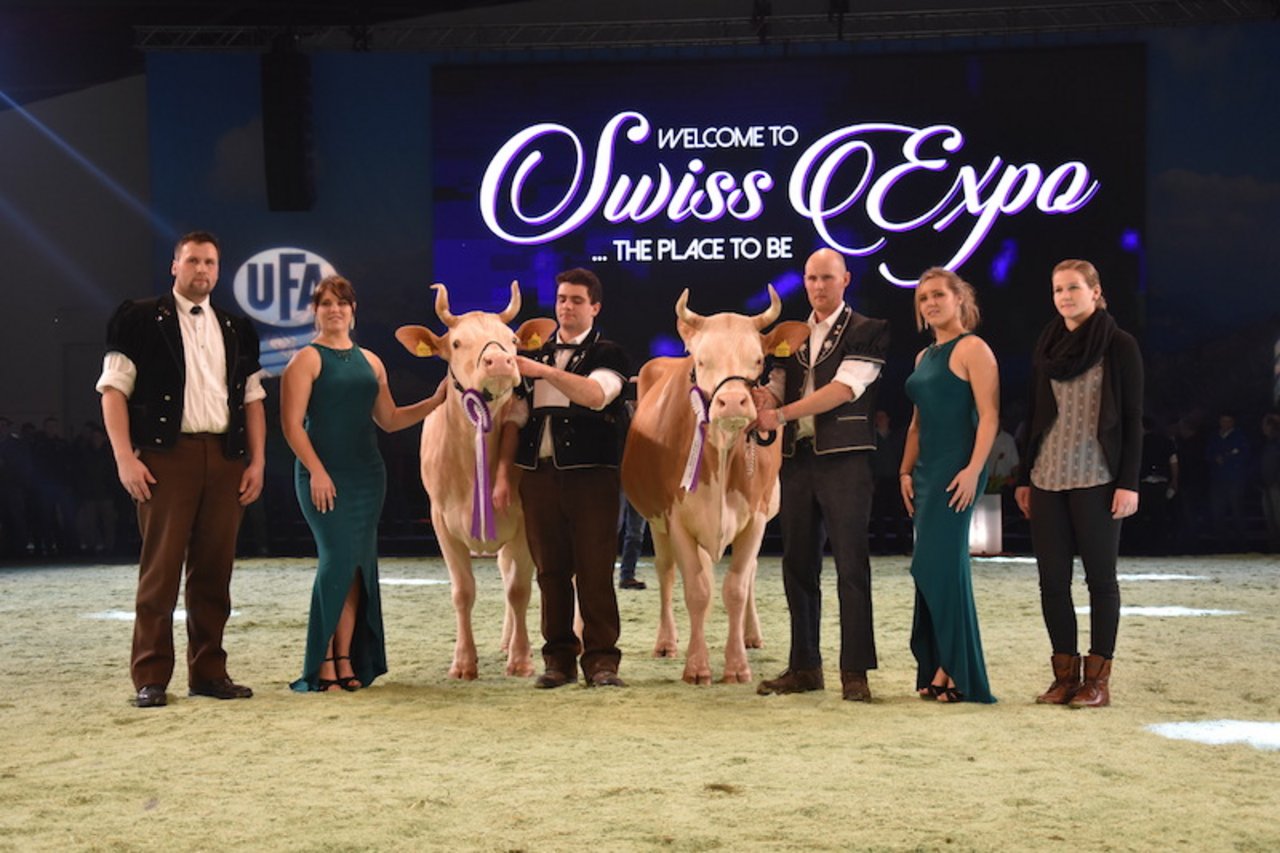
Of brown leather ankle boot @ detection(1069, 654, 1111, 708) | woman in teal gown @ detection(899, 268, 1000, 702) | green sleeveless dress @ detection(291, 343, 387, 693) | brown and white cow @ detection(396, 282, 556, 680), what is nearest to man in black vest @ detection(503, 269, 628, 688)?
brown and white cow @ detection(396, 282, 556, 680)

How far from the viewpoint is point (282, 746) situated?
4.70 meters

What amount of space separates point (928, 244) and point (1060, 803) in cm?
978

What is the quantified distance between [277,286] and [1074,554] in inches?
392

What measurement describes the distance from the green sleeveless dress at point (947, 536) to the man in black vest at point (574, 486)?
1.25 m

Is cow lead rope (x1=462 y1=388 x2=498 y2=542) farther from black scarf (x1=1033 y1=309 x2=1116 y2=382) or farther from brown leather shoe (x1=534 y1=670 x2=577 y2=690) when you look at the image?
black scarf (x1=1033 y1=309 x2=1116 y2=382)

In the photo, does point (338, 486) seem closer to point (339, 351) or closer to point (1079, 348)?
point (339, 351)

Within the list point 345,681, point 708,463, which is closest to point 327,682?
point 345,681

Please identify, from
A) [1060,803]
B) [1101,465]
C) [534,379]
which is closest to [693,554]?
[534,379]

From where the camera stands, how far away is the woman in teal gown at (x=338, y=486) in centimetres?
573

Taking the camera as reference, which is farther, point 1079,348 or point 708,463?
point 708,463

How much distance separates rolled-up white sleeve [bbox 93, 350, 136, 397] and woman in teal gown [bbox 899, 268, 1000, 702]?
293 centimetres

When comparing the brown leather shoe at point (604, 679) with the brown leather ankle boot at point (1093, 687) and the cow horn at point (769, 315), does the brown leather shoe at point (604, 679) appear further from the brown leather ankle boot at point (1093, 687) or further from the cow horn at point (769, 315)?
the brown leather ankle boot at point (1093, 687)

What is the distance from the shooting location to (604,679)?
19.2ft

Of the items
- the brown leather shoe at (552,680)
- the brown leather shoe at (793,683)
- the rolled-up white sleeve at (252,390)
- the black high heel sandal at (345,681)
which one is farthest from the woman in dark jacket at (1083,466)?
the rolled-up white sleeve at (252,390)
